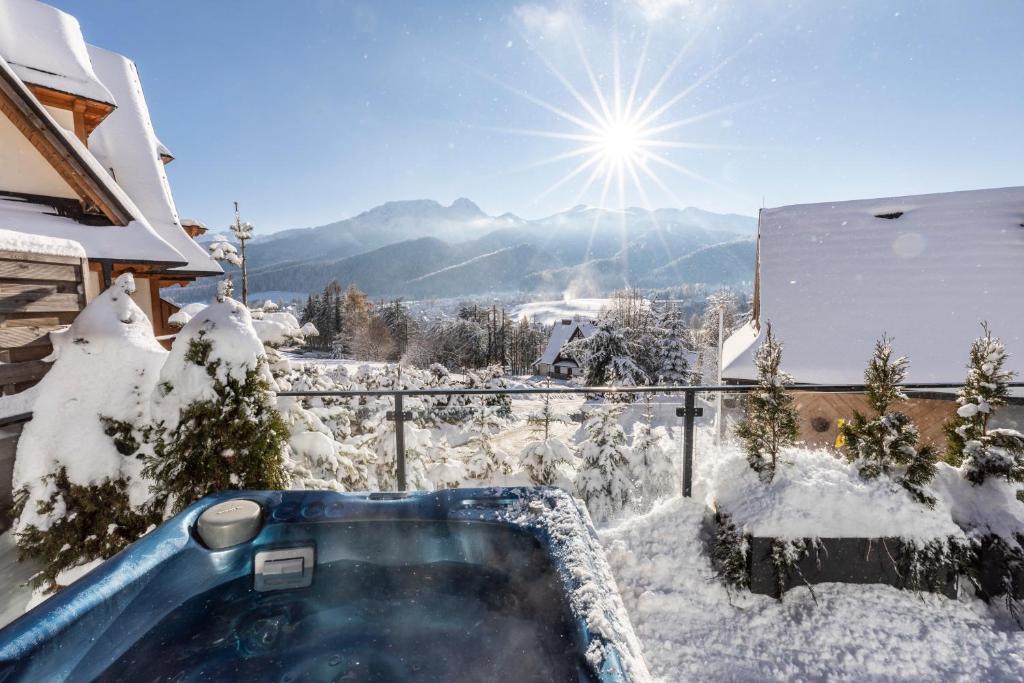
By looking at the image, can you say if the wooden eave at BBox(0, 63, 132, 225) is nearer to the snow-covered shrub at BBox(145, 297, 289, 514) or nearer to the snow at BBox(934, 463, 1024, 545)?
the snow-covered shrub at BBox(145, 297, 289, 514)

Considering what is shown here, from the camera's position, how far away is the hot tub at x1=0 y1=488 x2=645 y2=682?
5.41ft

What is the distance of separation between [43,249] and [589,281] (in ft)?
431

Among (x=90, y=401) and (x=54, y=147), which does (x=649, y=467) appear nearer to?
(x=90, y=401)

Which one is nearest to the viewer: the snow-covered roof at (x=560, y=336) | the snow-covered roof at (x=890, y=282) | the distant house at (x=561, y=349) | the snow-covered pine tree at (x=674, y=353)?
the snow-covered roof at (x=890, y=282)

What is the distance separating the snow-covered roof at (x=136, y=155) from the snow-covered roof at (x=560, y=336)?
3197 centimetres

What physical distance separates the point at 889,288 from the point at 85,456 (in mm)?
10548

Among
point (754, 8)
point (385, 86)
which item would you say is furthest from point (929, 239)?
point (385, 86)

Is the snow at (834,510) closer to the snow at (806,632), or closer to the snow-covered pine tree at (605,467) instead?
the snow at (806,632)

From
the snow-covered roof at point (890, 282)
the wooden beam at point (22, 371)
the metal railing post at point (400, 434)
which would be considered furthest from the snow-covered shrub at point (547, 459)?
the wooden beam at point (22, 371)

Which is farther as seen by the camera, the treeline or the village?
the treeline

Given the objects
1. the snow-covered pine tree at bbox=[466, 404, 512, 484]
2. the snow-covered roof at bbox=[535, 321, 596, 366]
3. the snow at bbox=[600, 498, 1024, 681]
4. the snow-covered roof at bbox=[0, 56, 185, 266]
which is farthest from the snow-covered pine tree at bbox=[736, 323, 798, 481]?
the snow-covered roof at bbox=[535, 321, 596, 366]

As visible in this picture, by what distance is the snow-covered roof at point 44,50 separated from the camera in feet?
16.5

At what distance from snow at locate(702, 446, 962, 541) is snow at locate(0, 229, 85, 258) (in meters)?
4.72

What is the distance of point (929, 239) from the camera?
8.56 metres
